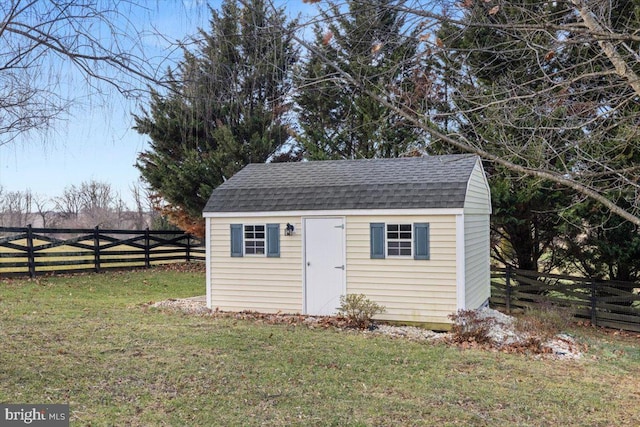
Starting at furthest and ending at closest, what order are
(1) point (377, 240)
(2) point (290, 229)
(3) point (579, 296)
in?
(3) point (579, 296) < (2) point (290, 229) < (1) point (377, 240)

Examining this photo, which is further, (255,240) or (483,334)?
(255,240)

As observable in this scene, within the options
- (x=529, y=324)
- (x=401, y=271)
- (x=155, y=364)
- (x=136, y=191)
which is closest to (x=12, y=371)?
(x=155, y=364)

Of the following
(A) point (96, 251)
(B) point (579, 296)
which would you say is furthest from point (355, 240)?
(A) point (96, 251)

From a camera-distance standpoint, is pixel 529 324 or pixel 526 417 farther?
pixel 529 324

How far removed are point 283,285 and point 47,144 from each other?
6761 mm

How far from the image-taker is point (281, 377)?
5.30 m

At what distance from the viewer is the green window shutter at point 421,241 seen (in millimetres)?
8500

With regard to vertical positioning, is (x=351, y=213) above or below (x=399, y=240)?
above

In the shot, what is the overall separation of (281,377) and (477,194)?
633 cm

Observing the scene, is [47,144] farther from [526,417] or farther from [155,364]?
[526,417]

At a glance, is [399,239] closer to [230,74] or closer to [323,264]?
[323,264]

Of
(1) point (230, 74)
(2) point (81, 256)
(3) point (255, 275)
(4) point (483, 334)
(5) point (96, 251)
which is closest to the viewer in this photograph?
(1) point (230, 74)

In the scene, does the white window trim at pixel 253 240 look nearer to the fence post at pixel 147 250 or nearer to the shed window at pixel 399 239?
the shed window at pixel 399 239

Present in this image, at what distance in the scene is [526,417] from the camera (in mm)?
4379
